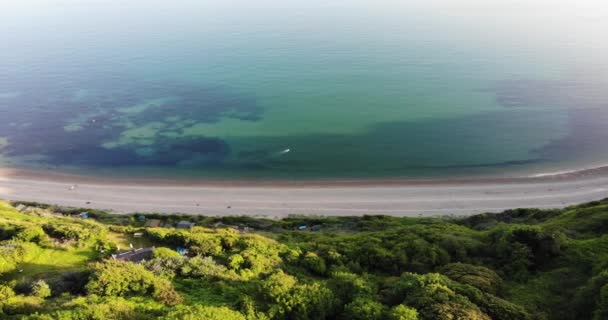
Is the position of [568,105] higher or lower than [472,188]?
higher

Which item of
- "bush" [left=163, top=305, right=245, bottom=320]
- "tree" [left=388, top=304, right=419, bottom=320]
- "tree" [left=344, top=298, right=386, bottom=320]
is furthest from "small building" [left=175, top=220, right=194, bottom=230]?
"tree" [left=388, top=304, right=419, bottom=320]

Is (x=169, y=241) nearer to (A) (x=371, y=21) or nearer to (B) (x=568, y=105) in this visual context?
(B) (x=568, y=105)

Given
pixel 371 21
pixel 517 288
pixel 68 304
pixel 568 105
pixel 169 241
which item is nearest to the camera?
pixel 68 304

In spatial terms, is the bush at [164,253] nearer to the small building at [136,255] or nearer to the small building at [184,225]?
the small building at [136,255]

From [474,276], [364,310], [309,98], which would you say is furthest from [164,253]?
[309,98]

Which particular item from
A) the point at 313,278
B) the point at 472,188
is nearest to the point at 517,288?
the point at 313,278

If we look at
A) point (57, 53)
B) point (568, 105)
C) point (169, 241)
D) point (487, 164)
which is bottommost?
point (169, 241)
